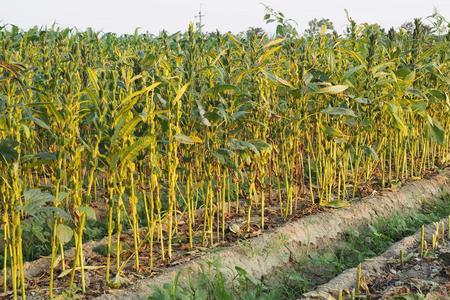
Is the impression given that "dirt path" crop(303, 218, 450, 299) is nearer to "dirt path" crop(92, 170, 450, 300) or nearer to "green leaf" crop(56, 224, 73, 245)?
"dirt path" crop(92, 170, 450, 300)

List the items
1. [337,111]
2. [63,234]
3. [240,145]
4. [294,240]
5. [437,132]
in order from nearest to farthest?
1. [63,234]
2. [240,145]
3. [294,240]
4. [337,111]
5. [437,132]

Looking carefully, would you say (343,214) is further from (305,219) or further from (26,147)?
(26,147)

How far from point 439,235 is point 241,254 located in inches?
53.4

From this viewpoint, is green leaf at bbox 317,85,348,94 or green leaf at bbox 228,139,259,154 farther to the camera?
green leaf at bbox 317,85,348,94

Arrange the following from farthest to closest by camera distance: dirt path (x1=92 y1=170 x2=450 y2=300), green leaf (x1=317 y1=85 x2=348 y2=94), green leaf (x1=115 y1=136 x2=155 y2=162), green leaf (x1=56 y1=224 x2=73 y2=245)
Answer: green leaf (x1=317 y1=85 x2=348 y2=94)
dirt path (x1=92 y1=170 x2=450 y2=300)
green leaf (x1=115 y1=136 x2=155 y2=162)
green leaf (x1=56 y1=224 x2=73 y2=245)

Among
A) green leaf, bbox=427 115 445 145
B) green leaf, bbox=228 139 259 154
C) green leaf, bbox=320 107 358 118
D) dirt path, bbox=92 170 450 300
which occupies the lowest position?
dirt path, bbox=92 170 450 300

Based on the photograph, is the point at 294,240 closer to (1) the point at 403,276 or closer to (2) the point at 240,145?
(2) the point at 240,145

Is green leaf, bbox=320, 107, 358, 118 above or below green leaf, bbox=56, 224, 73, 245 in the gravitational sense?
above

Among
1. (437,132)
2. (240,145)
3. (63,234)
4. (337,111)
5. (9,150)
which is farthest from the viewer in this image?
(437,132)

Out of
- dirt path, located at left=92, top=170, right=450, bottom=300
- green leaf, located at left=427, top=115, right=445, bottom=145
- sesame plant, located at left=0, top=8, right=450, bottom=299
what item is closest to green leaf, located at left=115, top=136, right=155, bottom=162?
sesame plant, located at left=0, top=8, right=450, bottom=299

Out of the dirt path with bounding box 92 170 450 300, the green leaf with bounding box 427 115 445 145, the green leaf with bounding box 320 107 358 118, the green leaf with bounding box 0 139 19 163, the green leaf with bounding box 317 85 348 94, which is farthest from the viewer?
the green leaf with bounding box 427 115 445 145

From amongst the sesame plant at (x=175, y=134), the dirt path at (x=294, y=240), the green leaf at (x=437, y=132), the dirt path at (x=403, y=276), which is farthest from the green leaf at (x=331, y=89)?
the green leaf at (x=437, y=132)

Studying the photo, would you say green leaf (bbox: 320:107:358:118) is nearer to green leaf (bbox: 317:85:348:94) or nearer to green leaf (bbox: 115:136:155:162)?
green leaf (bbox: 317:85:348:94)

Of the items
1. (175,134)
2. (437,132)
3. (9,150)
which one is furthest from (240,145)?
(437,132)
